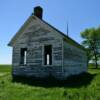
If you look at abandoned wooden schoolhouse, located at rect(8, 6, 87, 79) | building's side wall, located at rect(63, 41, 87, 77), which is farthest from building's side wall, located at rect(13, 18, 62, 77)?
building's side wall, located at rect(63, 41, 87, 77)

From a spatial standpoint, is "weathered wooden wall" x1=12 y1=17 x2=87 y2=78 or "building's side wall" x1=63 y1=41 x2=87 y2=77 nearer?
"weathered wooden wall" x1=12 y1=17 x2=87 y2=78

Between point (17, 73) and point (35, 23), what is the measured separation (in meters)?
5.27

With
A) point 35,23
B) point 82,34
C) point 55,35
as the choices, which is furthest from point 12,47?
point 82,34

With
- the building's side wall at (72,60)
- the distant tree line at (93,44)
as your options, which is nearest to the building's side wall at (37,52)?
the building's side wall at (72,60)

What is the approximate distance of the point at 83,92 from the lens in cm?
1285

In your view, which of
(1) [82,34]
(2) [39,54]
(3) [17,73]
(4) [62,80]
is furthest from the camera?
(1) [82,34]

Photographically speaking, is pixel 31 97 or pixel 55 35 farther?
pixel 55 35

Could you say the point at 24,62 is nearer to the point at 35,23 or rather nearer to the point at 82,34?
the point at 35,23

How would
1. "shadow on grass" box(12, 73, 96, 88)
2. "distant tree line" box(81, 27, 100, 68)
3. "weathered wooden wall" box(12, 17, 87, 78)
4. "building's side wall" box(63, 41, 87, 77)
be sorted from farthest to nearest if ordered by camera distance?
"distant tree line" box(81, 27, 100, 68), "building's side wall" box(63, 41, 87, 77), "weathered wooden wall" box(12, 17, 87, 78), "shadow on grass" box(12, 73, 96, 88)

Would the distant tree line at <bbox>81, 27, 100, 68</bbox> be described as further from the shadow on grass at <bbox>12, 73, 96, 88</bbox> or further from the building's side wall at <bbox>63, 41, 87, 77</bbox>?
the shadow on grass at <bbox>12, 73, 96, 88</bbox>

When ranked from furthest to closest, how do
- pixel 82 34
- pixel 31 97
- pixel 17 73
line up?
pixel 82 34, pixel 17 73, pixel 31 97

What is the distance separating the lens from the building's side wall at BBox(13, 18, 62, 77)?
65.3ft

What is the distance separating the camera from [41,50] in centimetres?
2095

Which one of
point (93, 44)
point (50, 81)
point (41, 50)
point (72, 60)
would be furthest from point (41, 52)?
point (93, 44)
